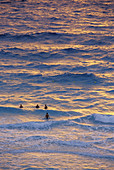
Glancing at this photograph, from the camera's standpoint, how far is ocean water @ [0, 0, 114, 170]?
16766 millimetres

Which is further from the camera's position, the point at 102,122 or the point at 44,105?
the point at 44,105

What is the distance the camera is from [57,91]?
83.9ft

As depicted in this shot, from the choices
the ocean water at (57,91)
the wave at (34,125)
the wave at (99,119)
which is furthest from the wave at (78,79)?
the wave at (34,125)

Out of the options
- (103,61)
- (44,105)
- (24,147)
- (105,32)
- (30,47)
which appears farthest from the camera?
(105,32)

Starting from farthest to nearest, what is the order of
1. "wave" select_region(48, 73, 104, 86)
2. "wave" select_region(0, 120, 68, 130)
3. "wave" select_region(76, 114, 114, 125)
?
"wave" select_region(48, 73, 104, 86), "wave" select_region(76, 114, 114, 125), "wave" select_region(0, 120, 68, 130)

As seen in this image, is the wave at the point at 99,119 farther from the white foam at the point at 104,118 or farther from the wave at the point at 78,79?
the wave at the point at 78,79

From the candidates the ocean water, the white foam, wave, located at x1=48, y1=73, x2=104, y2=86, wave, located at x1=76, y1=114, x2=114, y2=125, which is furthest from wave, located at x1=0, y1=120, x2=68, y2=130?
wave, located at x1=48, y1=73, x2=104, y2=86

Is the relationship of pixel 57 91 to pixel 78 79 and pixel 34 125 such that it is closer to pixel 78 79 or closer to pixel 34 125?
pixel 78 79

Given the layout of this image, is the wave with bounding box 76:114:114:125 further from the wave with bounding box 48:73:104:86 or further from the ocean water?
the wave with bounding box 48:73:104:86

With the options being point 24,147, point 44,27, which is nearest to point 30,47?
point 44,27

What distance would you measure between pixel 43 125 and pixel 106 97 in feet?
22.7

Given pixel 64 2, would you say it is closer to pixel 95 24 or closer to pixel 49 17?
pixel 49 17

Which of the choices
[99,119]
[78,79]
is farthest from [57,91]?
[99,119]

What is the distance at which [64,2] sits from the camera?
6462cm
